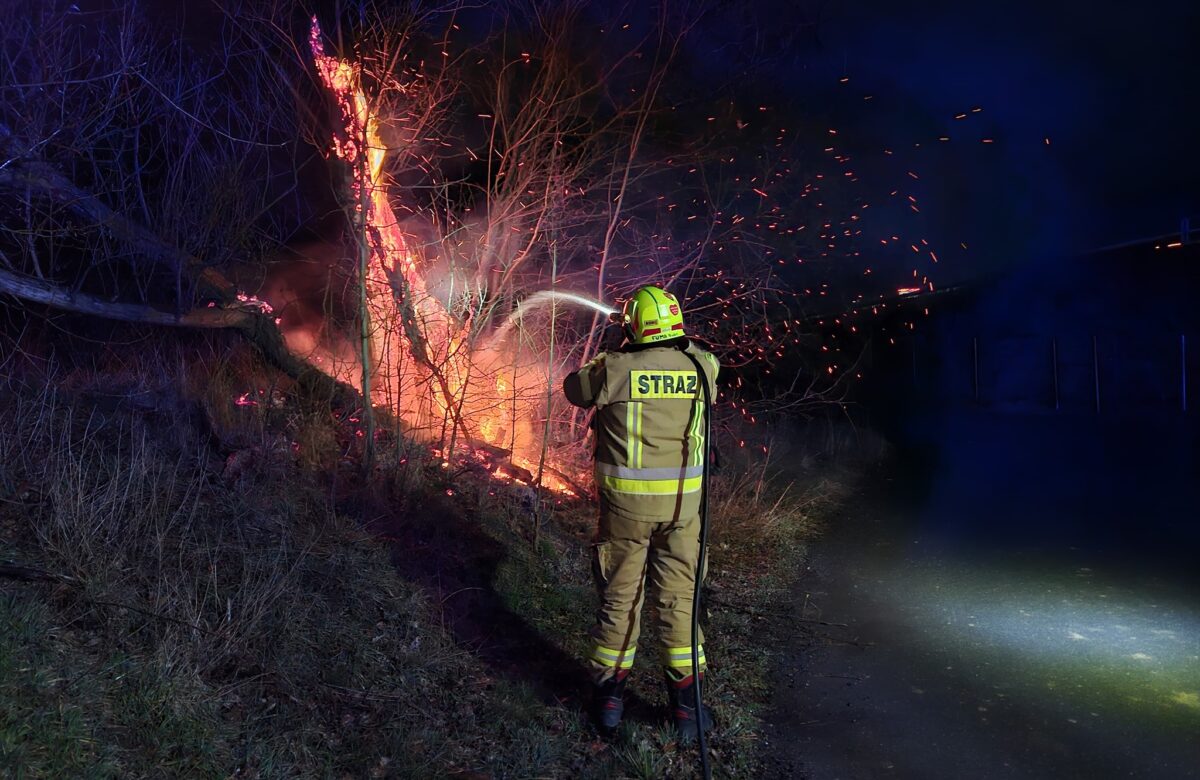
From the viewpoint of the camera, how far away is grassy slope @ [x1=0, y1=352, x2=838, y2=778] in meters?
3.35

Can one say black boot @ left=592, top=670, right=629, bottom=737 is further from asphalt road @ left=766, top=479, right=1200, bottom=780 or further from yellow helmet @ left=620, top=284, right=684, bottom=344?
yellow helmet @ left=620, top=284, right=684, bottom=344

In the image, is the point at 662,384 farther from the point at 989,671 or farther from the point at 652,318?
the point at 989,671

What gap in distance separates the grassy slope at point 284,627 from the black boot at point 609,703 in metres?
0.10

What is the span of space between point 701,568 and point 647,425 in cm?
77

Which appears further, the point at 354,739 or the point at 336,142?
the point at 336,142

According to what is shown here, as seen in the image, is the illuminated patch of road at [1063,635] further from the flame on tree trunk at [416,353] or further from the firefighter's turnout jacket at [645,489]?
the flame on tree trunk at [416,353]

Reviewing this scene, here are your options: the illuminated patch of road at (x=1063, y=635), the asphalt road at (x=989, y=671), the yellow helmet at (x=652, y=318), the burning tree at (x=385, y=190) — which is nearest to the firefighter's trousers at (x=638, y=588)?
the asphalt road at (x=989, y=671)

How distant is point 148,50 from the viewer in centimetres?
719

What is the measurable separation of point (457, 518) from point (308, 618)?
2152 millimetres

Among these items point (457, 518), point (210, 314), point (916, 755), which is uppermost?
point (210, 314)

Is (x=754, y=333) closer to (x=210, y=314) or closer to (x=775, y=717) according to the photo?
(x=210, y=314)

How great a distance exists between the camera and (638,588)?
4133 millimetres

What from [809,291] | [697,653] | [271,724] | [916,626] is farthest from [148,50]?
[809,291]

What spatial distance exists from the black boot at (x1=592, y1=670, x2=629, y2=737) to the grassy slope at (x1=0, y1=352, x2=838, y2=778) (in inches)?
3.8
